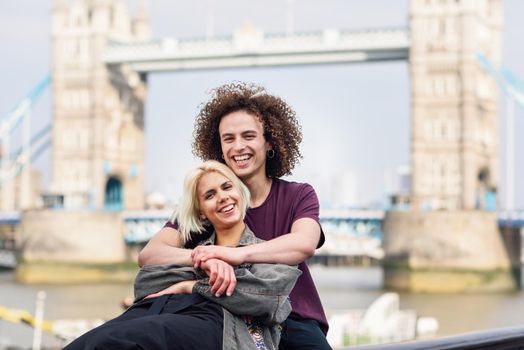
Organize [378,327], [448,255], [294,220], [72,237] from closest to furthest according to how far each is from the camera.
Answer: [294,220] → [378,327] → [448,255] → [72,237]

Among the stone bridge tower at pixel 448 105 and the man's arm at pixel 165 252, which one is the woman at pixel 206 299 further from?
the stone bridge tower at pixel 448 105

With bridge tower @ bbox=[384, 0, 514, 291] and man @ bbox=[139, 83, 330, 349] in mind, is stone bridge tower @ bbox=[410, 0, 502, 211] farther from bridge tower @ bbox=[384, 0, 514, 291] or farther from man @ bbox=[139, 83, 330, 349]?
man @ bbox=[139, 83, 330, 349]

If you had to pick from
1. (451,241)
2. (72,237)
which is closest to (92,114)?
(72,237)

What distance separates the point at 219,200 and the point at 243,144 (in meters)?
0.17

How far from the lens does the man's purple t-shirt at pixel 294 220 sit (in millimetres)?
1976

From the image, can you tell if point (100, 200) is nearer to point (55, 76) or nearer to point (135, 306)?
point (55, 76)

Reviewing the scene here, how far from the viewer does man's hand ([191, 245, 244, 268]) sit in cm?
181

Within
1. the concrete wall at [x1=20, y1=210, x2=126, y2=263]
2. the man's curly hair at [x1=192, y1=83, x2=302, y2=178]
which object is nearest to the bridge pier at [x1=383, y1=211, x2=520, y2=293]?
the concrete wall at [x1=20, y1=210, x2=126, y2=263]

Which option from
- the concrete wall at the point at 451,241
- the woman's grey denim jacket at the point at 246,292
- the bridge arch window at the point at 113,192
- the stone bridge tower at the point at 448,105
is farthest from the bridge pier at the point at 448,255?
the woman's grey denim jacket at the point at 246,292

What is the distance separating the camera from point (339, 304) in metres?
25.0

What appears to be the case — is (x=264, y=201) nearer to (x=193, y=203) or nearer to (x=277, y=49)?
(x=193, y=203)

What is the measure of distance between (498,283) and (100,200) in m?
15.8

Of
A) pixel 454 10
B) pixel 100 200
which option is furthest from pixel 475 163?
pixel 100 200

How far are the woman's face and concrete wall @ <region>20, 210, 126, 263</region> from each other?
107ft
